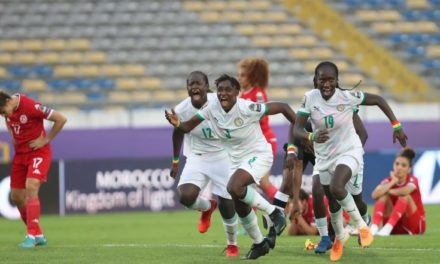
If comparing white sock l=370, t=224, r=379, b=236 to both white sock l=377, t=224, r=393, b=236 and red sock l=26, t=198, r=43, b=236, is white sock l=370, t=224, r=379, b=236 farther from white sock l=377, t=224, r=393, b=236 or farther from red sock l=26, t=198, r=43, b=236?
red sock l=26, t=198, r=43, b=236

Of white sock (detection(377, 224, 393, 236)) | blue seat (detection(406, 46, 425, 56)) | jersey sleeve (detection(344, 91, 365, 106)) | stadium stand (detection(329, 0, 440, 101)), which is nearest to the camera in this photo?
jersey sleeve (detection(344, 91, 365, 106))

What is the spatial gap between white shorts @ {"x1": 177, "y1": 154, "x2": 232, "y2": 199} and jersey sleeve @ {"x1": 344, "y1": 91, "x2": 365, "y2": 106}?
1.59 meters

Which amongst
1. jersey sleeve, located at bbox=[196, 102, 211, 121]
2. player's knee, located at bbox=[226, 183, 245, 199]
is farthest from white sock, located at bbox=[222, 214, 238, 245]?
jersey sleeve, located at bbox=[196, 102, 211, 121]

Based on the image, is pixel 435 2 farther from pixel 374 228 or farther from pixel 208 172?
pixel 208 172

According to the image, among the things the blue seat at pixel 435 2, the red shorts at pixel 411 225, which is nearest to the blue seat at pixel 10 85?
the blue seat at pixel 435 2

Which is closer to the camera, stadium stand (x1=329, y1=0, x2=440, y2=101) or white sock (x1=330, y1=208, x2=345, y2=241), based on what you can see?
white sock (x1=330, y1=208, x2=345, y2=241)

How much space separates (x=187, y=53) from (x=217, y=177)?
16.8 metres

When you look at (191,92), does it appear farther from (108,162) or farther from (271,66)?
(271,66)

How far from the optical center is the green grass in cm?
1038

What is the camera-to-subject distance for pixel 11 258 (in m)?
10.8

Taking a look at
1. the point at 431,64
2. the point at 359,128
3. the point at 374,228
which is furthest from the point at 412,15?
the point at 359,128

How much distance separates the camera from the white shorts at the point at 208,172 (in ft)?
36.2

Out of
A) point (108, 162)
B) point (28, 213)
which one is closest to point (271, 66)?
point (108, 162)

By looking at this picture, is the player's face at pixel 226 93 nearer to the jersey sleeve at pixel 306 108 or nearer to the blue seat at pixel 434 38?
the jersey sleeve at pixel 306 108
